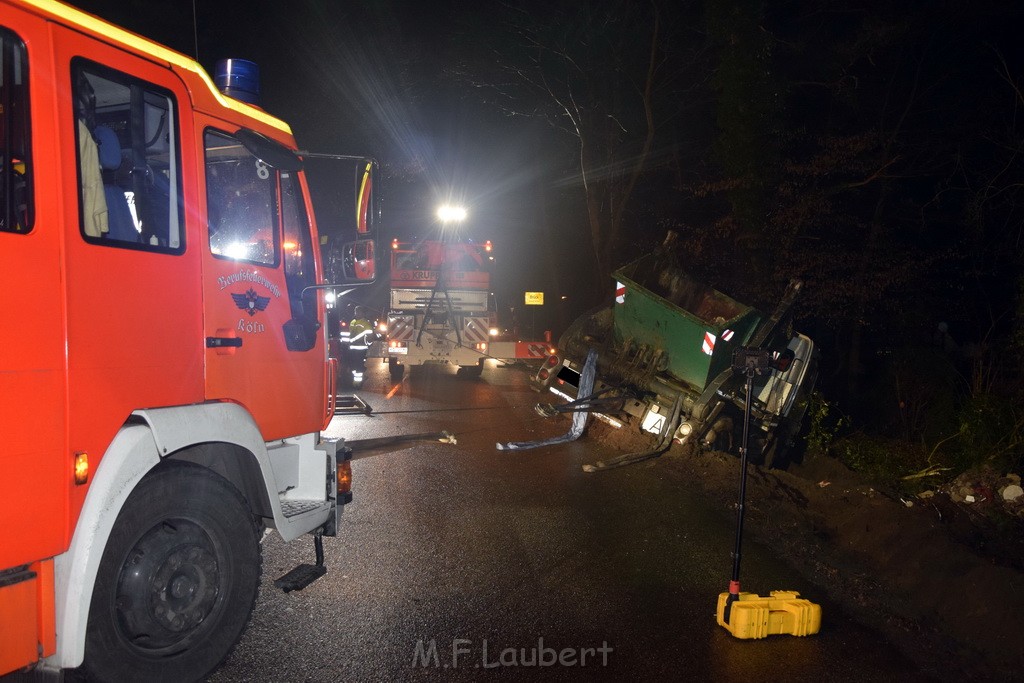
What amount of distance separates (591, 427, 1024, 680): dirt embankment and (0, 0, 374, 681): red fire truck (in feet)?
12.6

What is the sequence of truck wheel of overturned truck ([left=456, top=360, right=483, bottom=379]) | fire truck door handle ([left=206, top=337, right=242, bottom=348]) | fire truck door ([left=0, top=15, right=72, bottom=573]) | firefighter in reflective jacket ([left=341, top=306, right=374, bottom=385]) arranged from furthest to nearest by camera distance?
truck wheel of overturned truck ([left=456, top=360, right=483, bottom=379]), firefighter in reflective jacket ([left=341, top=306, right=374, bottom=385]), fire truck door handle ([left=206, top=337, right=242, bottom=348]), fire truck door ([left=0, top=15, right=72, bottom=573])

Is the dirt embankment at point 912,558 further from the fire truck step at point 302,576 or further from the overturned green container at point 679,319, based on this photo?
the fire truck step at point 302,576

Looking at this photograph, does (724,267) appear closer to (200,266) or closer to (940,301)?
(940,301)

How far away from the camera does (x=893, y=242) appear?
13445mm

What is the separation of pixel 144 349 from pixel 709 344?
6.82 m

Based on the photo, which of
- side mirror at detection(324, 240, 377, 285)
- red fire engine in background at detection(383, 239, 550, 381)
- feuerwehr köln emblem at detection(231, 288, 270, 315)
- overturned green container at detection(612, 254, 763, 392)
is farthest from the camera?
red fire engine in background at detection(383, 239, 550, 381)

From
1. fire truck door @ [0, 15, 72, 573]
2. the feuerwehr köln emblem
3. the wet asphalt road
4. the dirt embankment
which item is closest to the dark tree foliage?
the dirt embankment

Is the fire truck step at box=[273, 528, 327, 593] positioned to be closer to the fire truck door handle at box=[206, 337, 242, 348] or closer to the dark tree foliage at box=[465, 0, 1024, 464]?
the fire truck door handle at box=[206, 337, 242, 348]

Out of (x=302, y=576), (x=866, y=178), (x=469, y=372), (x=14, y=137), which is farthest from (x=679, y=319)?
(x=469, y=372)

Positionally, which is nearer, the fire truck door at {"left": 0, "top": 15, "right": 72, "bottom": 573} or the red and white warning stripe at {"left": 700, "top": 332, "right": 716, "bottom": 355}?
the fire truck door at {"left": 0, "top": 15, "right": 72, "bottom": 573}

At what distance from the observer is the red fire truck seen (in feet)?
10.3

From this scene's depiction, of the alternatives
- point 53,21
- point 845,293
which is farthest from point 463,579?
point 845,293

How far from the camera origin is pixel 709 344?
928 cm

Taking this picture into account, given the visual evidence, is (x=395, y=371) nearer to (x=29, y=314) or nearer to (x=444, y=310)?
(x=444, y=310)
